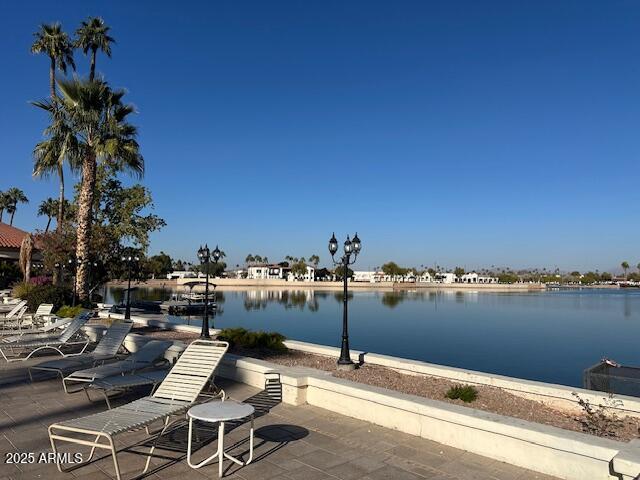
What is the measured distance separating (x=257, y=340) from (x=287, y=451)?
5.55m

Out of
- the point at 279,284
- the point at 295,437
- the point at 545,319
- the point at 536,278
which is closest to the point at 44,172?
the point at 295,437

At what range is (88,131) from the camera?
57.9ft

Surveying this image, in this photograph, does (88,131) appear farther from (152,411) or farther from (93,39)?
(152,411)

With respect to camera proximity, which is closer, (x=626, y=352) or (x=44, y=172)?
(x=44, y=172)

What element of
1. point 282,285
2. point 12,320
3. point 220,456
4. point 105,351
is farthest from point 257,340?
point 282,285

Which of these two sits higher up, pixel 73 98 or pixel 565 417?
pixel 73 98

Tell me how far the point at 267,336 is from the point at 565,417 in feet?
19.2

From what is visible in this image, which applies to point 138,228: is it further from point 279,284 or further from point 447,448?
point 279,284

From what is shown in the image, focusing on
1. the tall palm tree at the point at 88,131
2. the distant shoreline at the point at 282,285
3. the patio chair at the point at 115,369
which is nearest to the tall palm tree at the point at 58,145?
the tall palm tree at the point at 88,131

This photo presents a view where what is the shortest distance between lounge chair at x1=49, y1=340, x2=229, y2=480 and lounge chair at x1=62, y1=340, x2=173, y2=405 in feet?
3.78

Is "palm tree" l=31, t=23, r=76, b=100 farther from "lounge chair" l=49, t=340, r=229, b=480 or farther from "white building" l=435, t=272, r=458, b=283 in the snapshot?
"white building" l=435, t=272, r=458, b=283

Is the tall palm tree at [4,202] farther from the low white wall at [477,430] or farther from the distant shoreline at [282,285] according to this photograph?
the low white wall at [477,430]

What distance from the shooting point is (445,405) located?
499cm

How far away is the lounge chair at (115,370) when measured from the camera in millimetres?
6336
